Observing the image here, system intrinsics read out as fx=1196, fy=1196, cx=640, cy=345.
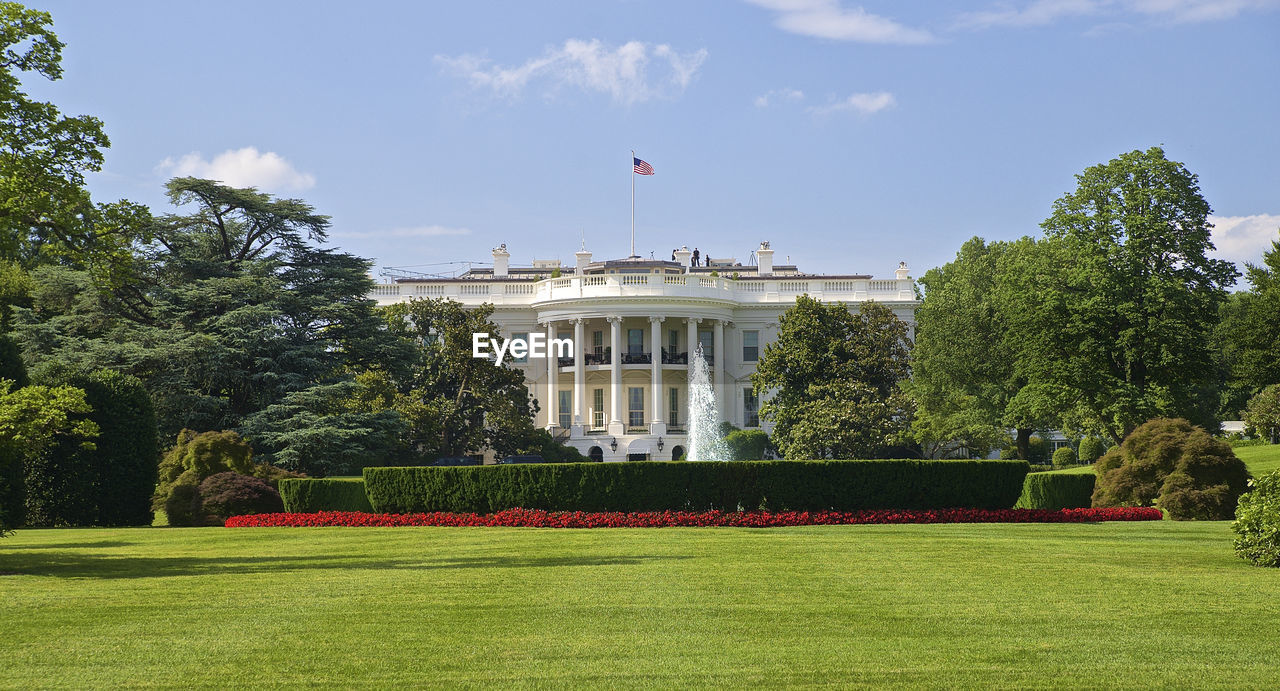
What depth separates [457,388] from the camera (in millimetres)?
53188

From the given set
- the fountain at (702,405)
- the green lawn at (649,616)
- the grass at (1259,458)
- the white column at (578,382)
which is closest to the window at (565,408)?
the white column at (578,382)

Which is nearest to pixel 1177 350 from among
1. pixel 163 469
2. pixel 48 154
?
pixel 163 469

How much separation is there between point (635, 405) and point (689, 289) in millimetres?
7734

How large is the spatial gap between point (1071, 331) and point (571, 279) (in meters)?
32.6

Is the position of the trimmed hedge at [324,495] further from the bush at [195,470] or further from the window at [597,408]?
the window at [597,408]

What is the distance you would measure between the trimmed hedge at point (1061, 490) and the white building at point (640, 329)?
118ft

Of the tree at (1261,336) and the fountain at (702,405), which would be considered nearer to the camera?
the tree at (1261,336)

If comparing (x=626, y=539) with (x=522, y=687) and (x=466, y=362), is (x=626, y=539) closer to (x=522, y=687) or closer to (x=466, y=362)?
(x=522, y=687)

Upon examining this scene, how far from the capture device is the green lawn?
8.87m

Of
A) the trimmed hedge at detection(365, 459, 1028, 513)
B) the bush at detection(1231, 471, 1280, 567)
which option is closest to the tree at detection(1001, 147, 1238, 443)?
the trimmed hedge at detection(365, 459, 1028, 513)

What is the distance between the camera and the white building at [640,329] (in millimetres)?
66250

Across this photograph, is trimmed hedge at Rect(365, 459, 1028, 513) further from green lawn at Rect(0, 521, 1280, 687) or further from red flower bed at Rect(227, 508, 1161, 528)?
green lawn at Rect(0, 521, 1280, 687)

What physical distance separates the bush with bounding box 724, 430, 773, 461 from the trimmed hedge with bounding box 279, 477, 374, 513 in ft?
109

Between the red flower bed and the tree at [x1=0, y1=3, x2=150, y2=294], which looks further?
the red flower bed
